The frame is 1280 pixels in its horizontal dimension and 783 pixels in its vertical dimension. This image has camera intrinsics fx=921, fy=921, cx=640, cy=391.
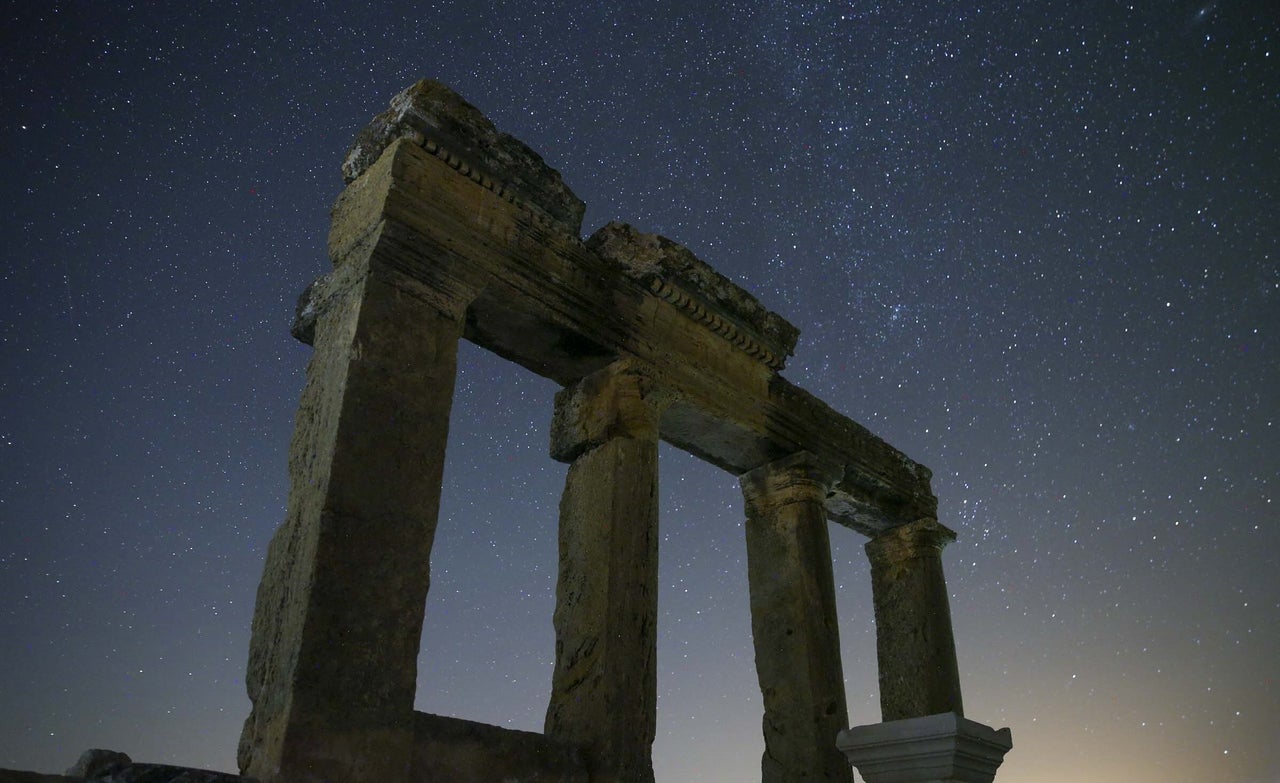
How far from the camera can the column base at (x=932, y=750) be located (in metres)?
5.24

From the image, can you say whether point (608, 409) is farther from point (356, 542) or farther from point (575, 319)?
point (356, 542)

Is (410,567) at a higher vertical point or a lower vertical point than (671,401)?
lower

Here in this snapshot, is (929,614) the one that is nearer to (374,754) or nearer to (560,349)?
(560,349)

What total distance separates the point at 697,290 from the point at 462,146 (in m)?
2.39

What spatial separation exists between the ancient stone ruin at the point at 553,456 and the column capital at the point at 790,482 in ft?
0.08

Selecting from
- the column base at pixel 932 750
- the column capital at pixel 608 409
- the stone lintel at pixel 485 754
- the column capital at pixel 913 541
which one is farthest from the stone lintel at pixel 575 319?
the column base at pixel 932 750

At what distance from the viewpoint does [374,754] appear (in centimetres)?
441

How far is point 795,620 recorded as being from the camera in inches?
303

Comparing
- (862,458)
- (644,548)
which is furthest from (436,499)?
(862,458)

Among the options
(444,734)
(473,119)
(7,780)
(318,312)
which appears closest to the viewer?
(7,780)

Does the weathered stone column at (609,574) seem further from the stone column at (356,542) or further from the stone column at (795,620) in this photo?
the stone column at (795,620)

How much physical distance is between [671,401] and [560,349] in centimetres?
100

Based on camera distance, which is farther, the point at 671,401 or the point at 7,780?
the point at 671,401

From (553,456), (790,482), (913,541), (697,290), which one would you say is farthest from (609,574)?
(913,541)
